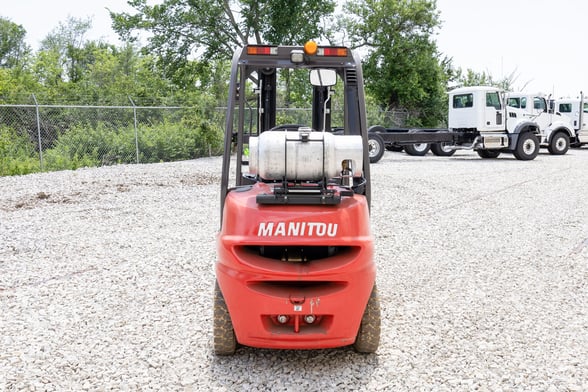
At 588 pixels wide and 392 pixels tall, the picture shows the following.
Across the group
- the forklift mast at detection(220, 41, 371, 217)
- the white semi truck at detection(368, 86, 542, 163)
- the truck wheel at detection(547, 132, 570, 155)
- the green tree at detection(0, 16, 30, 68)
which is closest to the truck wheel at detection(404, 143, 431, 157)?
the white semi truck at detection(368, 86, 542, 163)

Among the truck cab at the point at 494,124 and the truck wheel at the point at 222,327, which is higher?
the truck cab at the point at 494,124

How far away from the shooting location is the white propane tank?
3.55m

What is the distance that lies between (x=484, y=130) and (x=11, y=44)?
52504 millimetres

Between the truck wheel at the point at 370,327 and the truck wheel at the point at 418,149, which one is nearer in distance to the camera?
the truck wheel at the point at 370,327

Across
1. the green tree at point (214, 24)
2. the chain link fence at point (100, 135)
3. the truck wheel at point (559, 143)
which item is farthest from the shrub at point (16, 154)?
the truck wheel at point (559, 143)

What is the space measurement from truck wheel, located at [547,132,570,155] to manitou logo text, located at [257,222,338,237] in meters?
23.7

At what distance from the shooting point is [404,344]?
425 cm

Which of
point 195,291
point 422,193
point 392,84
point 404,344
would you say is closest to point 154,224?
point 195,291

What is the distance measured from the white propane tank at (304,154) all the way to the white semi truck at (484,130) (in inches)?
690

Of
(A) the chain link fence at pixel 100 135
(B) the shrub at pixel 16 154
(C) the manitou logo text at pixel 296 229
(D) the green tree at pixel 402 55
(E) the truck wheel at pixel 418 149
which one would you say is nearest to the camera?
(C) the manitou logo text at pixel 296 229

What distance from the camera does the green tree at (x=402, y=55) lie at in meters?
33.9

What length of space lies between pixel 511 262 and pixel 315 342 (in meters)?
4.04

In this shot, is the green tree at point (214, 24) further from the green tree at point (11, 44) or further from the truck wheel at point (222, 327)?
the green tree at point (11, 44)

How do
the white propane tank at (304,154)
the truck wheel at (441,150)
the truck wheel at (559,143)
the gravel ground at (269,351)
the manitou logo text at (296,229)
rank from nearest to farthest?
the manitou logo text at (296,229), the white propane tank at (304,154), the gravel ground at (269,351), the truck wheel at (441,150), the truck wheel at (559,143)
